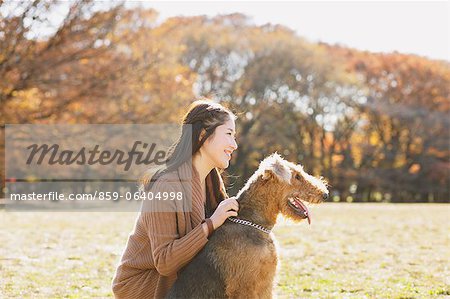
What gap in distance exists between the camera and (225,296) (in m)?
4.00

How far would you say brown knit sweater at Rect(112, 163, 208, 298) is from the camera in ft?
13.3

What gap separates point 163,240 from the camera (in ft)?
13.5

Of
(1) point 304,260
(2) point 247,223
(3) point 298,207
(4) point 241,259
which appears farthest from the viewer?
(1) point 304,260

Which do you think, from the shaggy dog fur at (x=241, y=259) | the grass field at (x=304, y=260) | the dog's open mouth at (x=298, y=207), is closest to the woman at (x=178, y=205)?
the shaggy dog fur at (x=241, y=259)

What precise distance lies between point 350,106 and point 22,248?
1288 inches

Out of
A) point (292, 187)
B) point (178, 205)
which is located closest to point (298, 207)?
point (292, 187)

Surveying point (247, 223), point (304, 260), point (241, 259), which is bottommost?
point (304, 260)

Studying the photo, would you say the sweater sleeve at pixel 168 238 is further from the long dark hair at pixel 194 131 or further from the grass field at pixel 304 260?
the grass field at pixel 304 260

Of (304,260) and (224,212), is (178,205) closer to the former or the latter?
(224,212)

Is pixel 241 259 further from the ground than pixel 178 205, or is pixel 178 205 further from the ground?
pixel 178 205

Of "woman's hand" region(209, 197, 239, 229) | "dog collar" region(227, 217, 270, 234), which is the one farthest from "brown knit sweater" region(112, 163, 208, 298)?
"dog collar" region(227, 217, 270, 234)

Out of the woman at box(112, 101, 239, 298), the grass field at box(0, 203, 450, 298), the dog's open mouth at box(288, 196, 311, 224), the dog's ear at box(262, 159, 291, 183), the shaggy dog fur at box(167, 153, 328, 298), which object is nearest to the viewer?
the shaggy dog fur at box(167, 153, 328, 298)

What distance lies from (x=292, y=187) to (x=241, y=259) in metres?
0.80

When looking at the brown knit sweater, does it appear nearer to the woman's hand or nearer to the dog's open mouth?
the woman's hand
